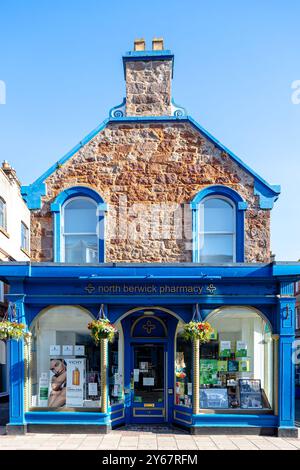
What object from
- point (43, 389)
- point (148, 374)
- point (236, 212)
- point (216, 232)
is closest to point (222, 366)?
point (148, 374)

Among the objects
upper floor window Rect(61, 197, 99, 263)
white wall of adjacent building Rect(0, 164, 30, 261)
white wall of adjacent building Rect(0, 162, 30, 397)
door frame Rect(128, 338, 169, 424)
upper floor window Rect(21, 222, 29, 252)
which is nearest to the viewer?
door frame Rect(128, 338, 169, 424)

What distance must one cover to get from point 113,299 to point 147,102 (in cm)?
547

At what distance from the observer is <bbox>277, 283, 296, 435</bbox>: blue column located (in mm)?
10508

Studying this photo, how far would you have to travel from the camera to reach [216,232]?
1165cm

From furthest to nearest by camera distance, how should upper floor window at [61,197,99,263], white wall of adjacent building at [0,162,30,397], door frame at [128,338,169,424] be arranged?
white wall of adjacent building at [0,162,30,397] → upper floor window at [61,197,99,263] → door frame at [128,338,169,424]

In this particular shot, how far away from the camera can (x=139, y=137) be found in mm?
11883

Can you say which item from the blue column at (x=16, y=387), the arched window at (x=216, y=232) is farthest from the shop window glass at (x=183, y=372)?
the blue column at (x=16, y=387)

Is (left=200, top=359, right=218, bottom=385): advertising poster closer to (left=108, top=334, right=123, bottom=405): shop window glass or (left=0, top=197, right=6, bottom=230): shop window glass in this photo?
(left=108, top=334, right=123, bottom=405): shop window glass

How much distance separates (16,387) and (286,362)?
21.9 ft

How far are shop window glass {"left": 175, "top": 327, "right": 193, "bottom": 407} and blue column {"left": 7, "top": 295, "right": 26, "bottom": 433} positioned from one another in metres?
3.92

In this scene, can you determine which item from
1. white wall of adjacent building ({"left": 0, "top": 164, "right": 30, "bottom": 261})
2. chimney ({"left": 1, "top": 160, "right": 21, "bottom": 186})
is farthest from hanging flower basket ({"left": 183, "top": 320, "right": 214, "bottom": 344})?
chimney ({"left": 1, "top": 160, "right": 21, "bottom": 186})

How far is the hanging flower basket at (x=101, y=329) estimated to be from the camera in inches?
412

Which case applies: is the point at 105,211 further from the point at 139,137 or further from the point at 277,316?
the point at 277,316

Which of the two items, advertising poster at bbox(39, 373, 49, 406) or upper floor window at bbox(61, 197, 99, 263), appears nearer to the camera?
advertising poster at bbox(39, 373, 49, 406)
